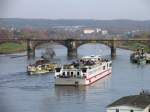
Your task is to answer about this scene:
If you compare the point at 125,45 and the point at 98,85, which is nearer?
the point at 98,85

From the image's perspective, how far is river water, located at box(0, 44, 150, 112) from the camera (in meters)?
6.59

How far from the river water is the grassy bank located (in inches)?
240

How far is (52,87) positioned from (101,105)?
6.83 ft

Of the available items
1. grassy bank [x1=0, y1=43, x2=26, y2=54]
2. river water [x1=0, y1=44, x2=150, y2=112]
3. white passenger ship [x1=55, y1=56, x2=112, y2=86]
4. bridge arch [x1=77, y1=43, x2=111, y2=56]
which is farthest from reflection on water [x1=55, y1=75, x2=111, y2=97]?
→ grassy bank [x1=0, y1=43, x2=26, y2=54]

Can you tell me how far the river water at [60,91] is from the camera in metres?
6.59

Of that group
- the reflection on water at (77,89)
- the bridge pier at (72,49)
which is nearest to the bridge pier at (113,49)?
the bridge pier at (72,49)

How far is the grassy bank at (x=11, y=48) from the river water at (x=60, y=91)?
6.11 m

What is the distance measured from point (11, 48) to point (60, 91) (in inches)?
392

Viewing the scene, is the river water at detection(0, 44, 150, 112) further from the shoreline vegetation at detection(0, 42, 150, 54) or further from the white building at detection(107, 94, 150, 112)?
the shoreline vegetation at detection(0, 42, 150, 54)

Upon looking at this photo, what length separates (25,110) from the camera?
6328 mm

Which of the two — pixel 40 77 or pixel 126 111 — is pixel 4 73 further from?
pixel 126 111

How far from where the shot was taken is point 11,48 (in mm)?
18062

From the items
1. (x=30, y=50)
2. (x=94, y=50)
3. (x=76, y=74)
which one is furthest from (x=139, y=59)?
(x=94, y=50)

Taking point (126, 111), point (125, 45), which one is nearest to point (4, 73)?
point (126, 111)
